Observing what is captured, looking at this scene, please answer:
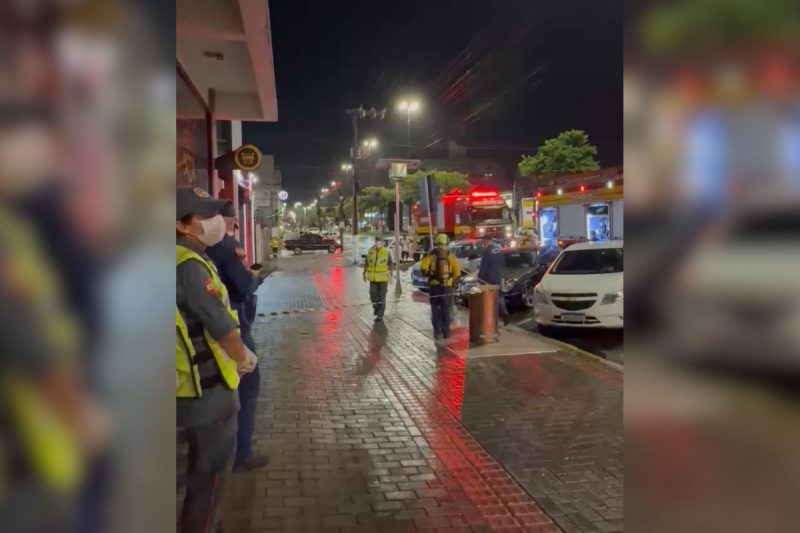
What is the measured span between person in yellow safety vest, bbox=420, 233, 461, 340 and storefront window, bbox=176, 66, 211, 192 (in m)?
3.79

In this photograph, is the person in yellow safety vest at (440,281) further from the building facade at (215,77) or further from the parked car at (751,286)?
the parked car at (751,286)

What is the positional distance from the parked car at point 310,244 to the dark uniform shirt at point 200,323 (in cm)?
4532

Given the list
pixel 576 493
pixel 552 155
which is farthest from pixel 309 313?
pixel 552 155

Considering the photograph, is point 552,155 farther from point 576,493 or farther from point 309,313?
point 576,493

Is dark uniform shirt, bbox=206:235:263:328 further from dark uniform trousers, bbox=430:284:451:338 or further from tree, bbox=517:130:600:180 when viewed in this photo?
tree, bbox=517:130:600:180

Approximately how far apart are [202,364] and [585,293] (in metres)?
7.96

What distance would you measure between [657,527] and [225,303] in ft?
6.99

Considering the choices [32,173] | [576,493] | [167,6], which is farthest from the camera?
[576,493]

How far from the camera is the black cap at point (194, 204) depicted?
3164 millimetres

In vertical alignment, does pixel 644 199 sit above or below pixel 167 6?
below

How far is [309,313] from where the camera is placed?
44.7ft

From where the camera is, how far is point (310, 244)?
50250 mm

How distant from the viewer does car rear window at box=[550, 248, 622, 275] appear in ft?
36.1

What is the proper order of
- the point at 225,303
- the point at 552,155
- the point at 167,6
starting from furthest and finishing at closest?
the point at 552,155 < the point at 225,303 < the point at 167,6
